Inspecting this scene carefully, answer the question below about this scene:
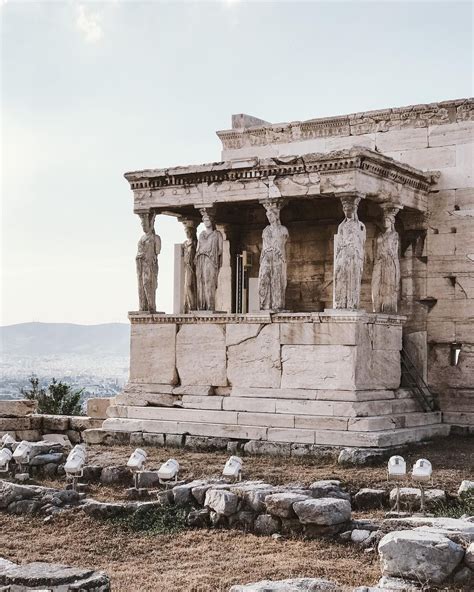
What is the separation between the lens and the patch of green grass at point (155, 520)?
32.7 ft

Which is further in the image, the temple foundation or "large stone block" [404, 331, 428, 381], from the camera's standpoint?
"large stone block" [404, 331, 428, 381]

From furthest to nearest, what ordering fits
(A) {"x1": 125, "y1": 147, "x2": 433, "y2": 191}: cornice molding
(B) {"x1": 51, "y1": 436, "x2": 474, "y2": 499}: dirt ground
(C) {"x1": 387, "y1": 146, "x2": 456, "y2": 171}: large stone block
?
(C) {"x1": 387, "y1": 146, "x2": 456, "y2": 171}: large stone block → (A) {"x1": 125, "y1": 147, "x2": 433, "y2": 191}: cornice molding → (B) {"x1": 51, "y1": 436, "x2": 474, "y2": 499}: dirt ground

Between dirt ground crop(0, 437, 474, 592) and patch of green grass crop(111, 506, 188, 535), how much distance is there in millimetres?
121

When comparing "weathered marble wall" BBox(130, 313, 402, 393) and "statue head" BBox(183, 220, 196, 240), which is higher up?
"statue head" BBox(183, 220, 196, 240)

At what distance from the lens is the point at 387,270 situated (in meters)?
16.3

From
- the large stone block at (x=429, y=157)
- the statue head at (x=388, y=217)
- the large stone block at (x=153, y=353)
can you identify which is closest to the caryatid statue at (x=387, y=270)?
the statue head at (x=388, y=217)

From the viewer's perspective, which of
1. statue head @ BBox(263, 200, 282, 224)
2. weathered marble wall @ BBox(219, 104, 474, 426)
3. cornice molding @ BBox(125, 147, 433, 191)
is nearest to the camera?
cornice molding @ BBox(125, 147, 433, 191)

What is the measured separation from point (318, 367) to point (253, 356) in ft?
3.73

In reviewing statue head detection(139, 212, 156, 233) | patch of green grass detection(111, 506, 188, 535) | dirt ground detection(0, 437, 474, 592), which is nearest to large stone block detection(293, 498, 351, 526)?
dirt ground detection(0, 437, 474, 592)

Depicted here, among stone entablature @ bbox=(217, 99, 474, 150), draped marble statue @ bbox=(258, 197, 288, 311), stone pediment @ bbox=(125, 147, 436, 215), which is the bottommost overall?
draped marble statue @ bbox=(258, 197, 288, 311)

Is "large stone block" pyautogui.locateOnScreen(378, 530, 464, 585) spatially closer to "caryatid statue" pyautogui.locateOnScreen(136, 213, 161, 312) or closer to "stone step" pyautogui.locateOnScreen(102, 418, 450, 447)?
"stone step" pyautogui.locateOnScreen(102, 418, 450, 447)

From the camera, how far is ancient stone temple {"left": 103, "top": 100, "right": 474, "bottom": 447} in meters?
15.1

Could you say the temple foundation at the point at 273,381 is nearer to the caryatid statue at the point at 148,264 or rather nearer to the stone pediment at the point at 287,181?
the caryatid statue at the point at 148,264

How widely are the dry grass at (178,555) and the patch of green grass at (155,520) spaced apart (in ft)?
0.48
